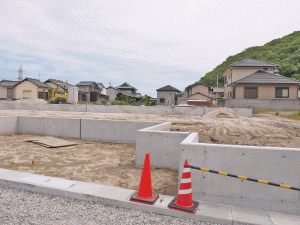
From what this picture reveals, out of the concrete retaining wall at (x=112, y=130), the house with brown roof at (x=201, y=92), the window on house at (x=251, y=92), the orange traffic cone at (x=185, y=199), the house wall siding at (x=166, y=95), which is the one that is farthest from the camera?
the house wall siding at (x=166, y=95)

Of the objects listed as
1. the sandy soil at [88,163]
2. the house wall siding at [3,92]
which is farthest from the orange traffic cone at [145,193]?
the house wall siding at [3,92]

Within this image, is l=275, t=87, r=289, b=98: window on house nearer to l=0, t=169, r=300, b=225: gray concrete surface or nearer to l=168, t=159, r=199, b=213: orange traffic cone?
l=0, t=169, r=300, b=225: gray concrete surface

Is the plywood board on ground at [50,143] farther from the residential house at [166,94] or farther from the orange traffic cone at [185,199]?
the residential house at [166,94]

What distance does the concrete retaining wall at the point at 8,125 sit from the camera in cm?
908

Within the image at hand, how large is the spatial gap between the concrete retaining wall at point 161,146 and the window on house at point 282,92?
2298 centimetres

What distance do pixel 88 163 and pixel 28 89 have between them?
39.9m

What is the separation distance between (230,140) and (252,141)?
0.73 metres

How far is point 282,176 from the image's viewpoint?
319cm

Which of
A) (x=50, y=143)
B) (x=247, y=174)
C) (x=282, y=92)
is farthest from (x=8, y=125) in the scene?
(x=282, y=92)

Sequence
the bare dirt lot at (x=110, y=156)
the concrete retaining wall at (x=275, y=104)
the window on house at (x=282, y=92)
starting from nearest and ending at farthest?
the bare dirt lot at (x=110, y=156)
the concrete retaining wall at (x=275, y=104)
the window on house at (x=282, y=92)

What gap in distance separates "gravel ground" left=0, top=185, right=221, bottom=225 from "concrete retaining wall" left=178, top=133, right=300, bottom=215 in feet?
2.54

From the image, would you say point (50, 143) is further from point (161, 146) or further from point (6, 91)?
point (6, 91)

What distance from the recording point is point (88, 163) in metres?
5.58

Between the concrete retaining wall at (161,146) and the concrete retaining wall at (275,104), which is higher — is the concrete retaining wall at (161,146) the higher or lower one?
the lower one
